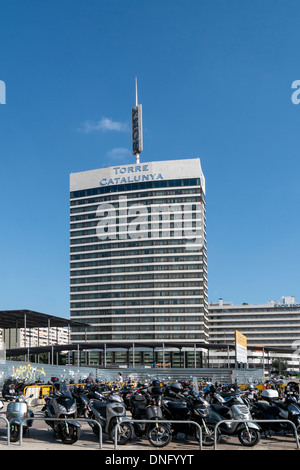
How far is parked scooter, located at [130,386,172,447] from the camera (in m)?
12.8

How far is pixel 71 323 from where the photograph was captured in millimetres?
61188

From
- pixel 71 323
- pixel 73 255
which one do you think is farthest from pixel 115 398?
pixel 73 255

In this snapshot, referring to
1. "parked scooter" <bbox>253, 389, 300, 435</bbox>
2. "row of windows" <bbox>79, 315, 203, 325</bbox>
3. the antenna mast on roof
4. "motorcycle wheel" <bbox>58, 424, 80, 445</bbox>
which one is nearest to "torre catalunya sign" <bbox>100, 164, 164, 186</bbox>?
the antenna mast on roof

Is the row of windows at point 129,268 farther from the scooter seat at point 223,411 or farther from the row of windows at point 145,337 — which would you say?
the scooter seat at point 223,411

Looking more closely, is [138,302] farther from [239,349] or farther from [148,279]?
[239,349]

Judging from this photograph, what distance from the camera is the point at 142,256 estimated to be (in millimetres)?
118125

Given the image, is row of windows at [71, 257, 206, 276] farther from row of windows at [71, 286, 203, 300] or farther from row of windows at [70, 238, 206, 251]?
row of windows at [70, 238, 206, 251]

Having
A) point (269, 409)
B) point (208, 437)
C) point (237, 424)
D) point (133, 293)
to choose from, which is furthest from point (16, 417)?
point (133, 293)

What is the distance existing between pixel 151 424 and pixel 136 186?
356 ft

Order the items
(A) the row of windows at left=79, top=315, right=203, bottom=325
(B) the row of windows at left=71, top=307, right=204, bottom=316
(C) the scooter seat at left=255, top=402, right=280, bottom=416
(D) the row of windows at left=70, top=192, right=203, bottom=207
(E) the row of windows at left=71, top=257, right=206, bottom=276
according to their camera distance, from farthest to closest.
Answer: (D) the row of windows at left=70, top=192, right=203, bottom=207
(E) the row of windows at left=71, top=257, right=206, bottom=276
(B) the row of windows at left=71, top=307, right=204, bottom=316
(A) the row of windows at left=79, top=315, right=203, bottom=325
(C) the scooter seat at left=255, top=402, right=280, bottom=416

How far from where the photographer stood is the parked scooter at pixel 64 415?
43.7 feet

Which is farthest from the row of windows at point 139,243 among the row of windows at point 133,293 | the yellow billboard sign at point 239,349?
the yellow billboard sign at point 239,349

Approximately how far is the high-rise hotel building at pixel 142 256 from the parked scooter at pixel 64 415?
324 ft
